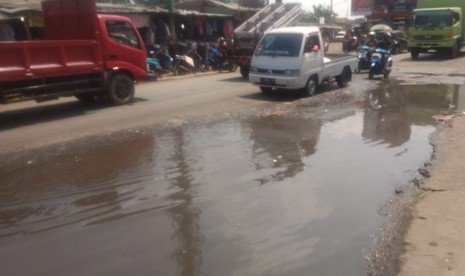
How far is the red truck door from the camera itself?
36.7 feet

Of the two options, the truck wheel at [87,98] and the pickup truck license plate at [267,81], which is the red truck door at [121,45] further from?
the pickup truck license plate at [267,81]

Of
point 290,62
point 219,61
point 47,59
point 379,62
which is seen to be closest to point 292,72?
point 290,62

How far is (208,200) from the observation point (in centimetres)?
541

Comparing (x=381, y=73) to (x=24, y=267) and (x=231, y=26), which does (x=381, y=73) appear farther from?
(x=24, y=267)

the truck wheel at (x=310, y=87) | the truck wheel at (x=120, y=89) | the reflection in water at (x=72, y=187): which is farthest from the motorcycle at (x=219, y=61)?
the reflection in water at (x=72, y=187)

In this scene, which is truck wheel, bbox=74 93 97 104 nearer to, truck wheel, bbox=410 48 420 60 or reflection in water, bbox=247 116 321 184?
reflection in water, bbox=247 116 321 184

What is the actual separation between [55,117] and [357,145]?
6707 millimetres

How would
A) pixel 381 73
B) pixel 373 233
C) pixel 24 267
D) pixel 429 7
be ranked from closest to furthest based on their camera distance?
1. pixel 24 267
2. pixel 373 233
3. pixel 381 73
4. pixel 429 7

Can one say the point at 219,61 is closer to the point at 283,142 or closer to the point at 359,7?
the point at 283,142

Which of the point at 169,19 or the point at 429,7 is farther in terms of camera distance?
the point at 429,7

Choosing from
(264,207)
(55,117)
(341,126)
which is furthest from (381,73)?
(264,207)

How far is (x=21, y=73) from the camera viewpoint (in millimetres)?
9352

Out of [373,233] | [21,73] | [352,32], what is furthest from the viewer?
[352,32]

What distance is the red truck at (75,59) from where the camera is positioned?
9.39m
